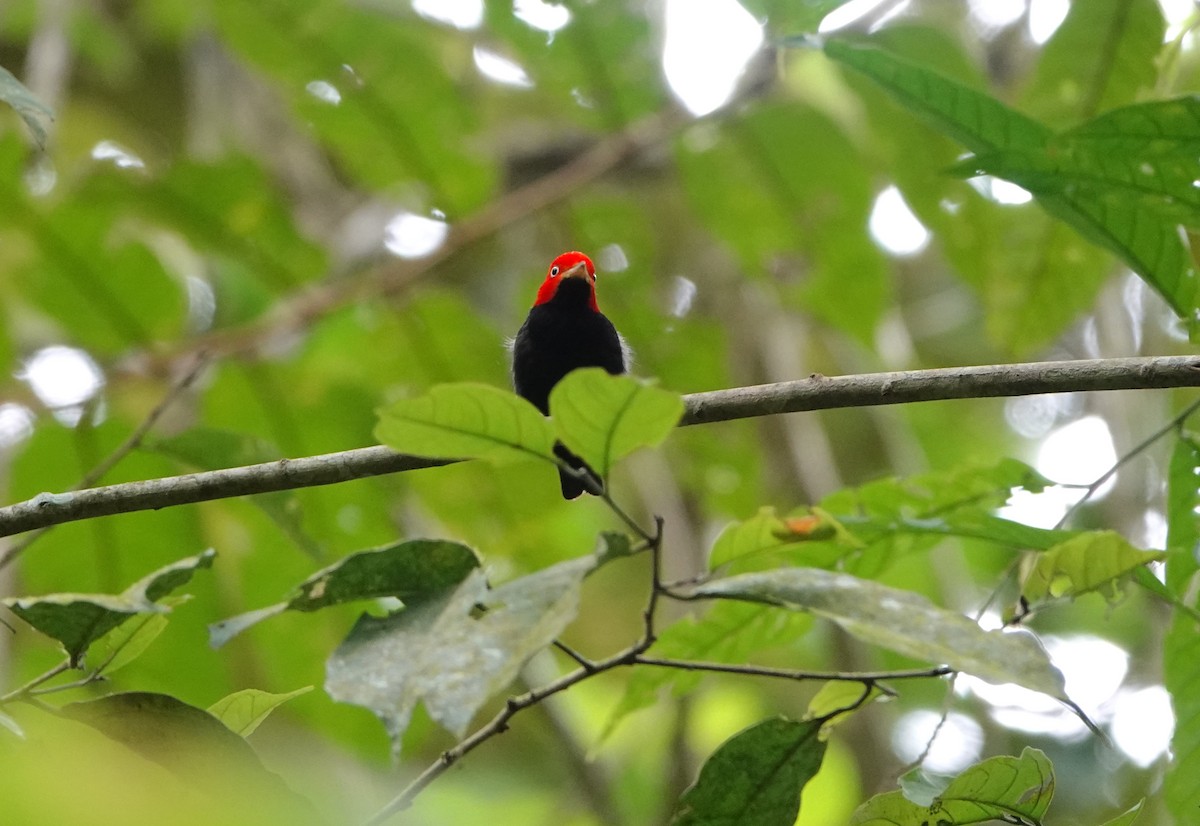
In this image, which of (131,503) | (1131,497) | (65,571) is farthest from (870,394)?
(1131,497)

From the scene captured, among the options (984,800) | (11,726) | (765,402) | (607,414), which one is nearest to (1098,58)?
(765,402)

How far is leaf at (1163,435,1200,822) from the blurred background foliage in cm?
36

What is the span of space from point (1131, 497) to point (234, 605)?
11.8 ft

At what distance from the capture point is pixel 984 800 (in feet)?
6.17

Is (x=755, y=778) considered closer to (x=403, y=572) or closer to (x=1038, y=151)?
(x=403, y=572)

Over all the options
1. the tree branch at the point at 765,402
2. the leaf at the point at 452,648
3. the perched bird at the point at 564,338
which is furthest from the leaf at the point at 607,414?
the perched bird at the point at 564,338

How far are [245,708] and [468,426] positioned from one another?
0.64 m

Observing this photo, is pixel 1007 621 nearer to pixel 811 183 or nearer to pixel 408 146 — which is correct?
pixel 811 183

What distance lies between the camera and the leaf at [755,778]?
1962 mm

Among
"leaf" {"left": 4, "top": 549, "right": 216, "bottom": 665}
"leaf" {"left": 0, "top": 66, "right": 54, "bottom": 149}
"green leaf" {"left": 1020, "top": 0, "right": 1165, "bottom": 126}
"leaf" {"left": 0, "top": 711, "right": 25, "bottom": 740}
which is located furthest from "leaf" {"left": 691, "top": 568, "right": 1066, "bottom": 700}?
"green leaf" {"left": 1020, "top": 0, "right": 1165, "bottom": 126}

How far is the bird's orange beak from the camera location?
4302mm

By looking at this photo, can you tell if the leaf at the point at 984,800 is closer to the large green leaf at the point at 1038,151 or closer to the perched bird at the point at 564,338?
the large green leaf at the point at 1038,151

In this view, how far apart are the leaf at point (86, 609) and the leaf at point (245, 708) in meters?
0.20

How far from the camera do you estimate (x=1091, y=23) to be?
3.39 meters
